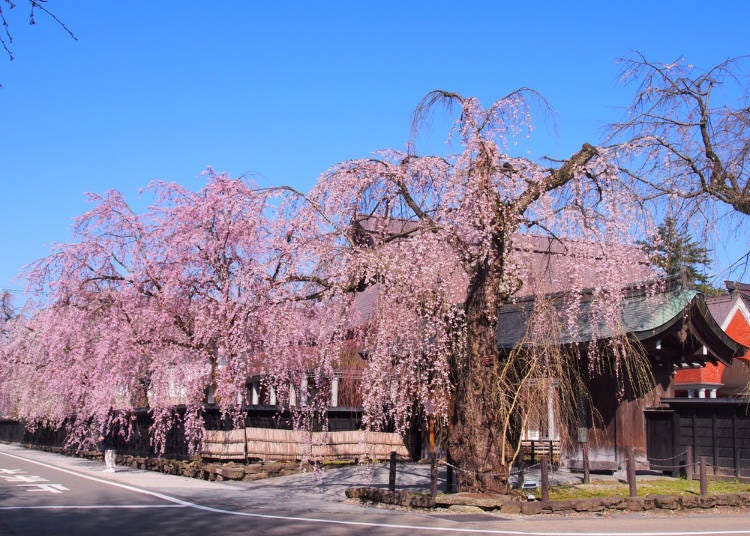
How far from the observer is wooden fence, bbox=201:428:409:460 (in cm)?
2228

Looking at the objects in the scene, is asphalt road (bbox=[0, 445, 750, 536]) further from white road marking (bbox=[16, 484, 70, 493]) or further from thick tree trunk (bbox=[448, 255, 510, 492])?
thick tree trunk (bbox=[448, 255, 510, 492])

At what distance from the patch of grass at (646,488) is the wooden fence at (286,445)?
21.7ft

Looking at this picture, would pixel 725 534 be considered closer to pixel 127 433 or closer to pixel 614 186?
pixel 614 186

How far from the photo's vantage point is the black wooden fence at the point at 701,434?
1897 centimetres

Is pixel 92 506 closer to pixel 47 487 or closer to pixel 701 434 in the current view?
pixel 47 487

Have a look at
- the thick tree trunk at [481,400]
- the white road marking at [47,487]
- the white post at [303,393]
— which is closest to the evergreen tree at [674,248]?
the thick tree trunk at [481,400]

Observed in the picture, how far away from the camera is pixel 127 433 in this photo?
29.0m

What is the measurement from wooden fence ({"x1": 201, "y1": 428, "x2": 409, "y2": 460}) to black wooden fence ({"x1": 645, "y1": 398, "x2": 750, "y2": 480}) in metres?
8.04

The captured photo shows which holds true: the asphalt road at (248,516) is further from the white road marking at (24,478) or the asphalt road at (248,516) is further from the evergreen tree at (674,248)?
the evergreen tree at (674,248)

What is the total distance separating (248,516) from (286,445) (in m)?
9.80

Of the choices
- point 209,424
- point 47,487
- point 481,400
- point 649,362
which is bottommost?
point 47,487

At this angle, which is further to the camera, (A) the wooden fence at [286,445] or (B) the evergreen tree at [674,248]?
(A) the wooden fence at [286,445]

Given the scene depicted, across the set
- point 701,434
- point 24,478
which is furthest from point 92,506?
point 701,434

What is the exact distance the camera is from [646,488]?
17453 mm
